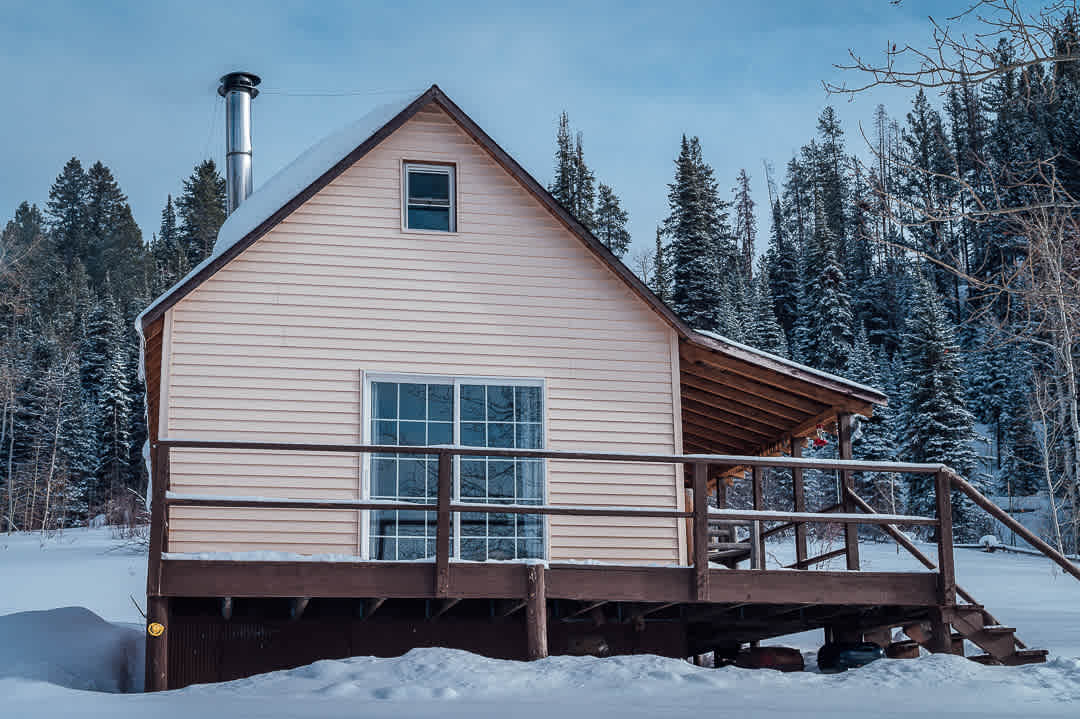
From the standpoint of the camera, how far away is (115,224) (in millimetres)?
76375

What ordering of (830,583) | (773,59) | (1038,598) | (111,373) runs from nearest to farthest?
(830,583)
(773,59)
(1038,598)
(111,373)

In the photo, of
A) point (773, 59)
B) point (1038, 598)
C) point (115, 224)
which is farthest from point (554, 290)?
point (115, 224)

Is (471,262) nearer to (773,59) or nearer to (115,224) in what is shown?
(773,59)

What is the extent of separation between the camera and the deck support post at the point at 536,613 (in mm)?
9312

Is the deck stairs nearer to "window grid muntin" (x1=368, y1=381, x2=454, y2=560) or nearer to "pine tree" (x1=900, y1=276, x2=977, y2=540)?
"window grid muntin" (x1=368, y1=381, x2=454, y2=560)

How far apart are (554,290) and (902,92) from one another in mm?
5337

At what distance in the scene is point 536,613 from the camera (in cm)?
942

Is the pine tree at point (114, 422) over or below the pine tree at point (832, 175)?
below

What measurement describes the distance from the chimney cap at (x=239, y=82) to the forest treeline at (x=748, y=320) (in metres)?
12.8

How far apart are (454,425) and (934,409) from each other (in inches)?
1382

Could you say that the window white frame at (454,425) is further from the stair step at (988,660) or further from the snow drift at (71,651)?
the stair step at (988,660)

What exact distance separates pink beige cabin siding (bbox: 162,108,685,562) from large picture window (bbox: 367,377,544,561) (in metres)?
0.19

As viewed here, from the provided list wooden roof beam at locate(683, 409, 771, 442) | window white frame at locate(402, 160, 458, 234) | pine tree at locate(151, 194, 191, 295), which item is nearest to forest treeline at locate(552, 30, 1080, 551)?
wooden roof beam at locate(683, 409, 771, 442)

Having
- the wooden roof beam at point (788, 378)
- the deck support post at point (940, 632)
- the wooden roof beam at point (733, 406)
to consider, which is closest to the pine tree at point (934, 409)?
the wooden roof beam at point (733, 406)
